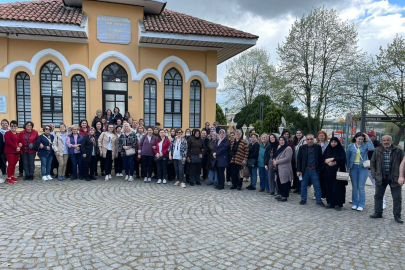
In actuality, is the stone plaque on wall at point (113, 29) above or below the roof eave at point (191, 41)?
above

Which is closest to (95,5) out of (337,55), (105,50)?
(105,50)

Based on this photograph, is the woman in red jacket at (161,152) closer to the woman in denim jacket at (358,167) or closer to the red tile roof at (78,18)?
the woman in denim jacket at (358,167)

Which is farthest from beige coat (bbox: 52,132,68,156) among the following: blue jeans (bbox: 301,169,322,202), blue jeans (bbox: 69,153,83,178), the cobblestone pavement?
blue jeans (bbox: 301,169,322,202)

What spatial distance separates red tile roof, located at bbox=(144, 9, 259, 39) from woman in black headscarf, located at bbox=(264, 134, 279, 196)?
632 centimetres

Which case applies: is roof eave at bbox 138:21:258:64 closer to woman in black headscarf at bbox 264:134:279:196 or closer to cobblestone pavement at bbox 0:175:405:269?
woman in black headscarf at bbox 264:134:279:196

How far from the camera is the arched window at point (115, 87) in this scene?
1267 cm

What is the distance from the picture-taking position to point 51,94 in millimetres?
12227

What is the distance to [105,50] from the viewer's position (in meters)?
12.4

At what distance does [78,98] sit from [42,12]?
3688 mm

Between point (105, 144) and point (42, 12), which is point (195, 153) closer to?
point (105, 144)

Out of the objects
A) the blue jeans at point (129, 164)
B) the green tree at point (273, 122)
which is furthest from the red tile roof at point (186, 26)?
the green tree at point (273, 122)

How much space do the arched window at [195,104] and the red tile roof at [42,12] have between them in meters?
5.72

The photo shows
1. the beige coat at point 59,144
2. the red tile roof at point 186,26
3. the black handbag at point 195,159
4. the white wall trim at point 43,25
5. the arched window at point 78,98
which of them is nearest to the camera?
the black handbag at point 195,159

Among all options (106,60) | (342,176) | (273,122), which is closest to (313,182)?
(342,176)
